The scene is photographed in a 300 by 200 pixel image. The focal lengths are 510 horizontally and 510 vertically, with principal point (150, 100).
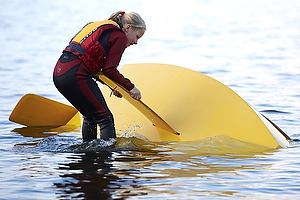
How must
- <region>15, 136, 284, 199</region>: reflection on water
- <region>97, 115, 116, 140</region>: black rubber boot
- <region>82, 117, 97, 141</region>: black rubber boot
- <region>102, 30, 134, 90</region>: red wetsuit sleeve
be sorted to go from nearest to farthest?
<region>15, 136, 284, 199</region>: reflection on water → <region>102, 30, 134, 90</region>: red wetsuit sleeve → <region>97, 115, 116, 140</region>: black rubber boot → <region>82, 117, 97, 141</region>: black rubber boot

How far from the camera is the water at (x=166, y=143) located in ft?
11.3

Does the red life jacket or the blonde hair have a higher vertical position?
the blonde hair

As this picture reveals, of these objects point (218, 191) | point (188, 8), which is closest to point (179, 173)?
point (218, 191)

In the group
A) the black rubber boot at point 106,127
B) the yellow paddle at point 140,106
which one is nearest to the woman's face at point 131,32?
the yellow paddle at point 140,106

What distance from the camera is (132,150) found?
441cm

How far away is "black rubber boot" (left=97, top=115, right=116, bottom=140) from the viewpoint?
13.3 feet

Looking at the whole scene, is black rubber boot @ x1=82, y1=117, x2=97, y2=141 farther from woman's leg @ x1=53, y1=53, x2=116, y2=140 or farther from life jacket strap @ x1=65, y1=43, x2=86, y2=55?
life jacket strap @ x1=65, y1=43, x2=86, y2=55

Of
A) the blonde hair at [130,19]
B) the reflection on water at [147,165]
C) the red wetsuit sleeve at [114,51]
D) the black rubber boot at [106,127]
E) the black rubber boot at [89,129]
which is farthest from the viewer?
the black rubber boot at [89,129]

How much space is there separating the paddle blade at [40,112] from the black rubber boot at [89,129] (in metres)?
1.15

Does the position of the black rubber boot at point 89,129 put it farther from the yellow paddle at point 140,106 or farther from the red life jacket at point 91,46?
the red life jacket at point 91,46

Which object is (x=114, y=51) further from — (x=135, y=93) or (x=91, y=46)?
(x=135, y=93)

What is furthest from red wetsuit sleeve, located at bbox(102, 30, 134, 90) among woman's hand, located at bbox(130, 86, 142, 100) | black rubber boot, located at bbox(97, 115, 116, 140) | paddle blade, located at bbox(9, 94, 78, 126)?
paddle blade, located at bbox(9, 94, 78, 126)

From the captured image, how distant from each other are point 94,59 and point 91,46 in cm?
11

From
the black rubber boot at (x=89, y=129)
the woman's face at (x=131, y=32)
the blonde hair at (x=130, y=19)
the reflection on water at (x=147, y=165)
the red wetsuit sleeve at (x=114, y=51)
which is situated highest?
the blonde hair at (x=130, y=19)
